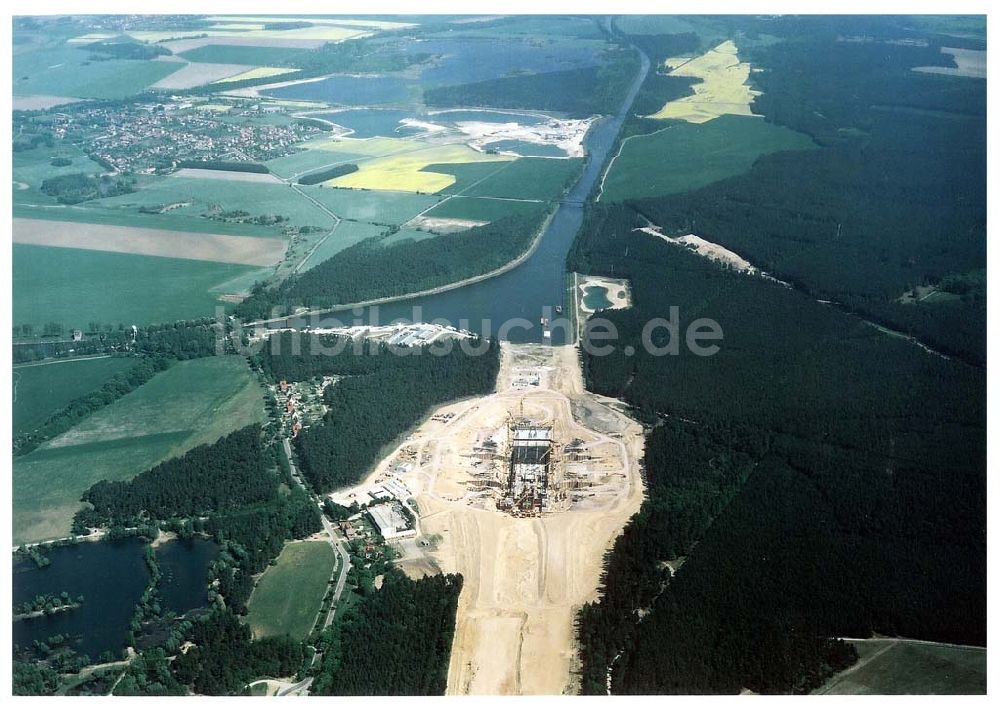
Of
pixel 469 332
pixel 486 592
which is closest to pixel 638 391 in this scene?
pixel 469 332

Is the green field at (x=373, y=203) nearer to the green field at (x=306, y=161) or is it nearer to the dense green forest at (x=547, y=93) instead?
the green field at (x=306, y=161)

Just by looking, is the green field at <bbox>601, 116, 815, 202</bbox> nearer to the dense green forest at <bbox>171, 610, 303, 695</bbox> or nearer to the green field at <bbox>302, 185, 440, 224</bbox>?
the green field at <bbox>302, 185, 440, 224</bbox>

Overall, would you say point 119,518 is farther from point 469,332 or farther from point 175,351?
point 469,332

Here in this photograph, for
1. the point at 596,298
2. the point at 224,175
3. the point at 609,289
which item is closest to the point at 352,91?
the point at 224,175

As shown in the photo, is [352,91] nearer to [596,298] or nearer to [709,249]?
[709,249]

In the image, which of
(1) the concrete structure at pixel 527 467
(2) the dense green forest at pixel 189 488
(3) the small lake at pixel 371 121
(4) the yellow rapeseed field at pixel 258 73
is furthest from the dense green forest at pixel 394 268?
(4) the yellow rapeseed field at pixel 258 73
